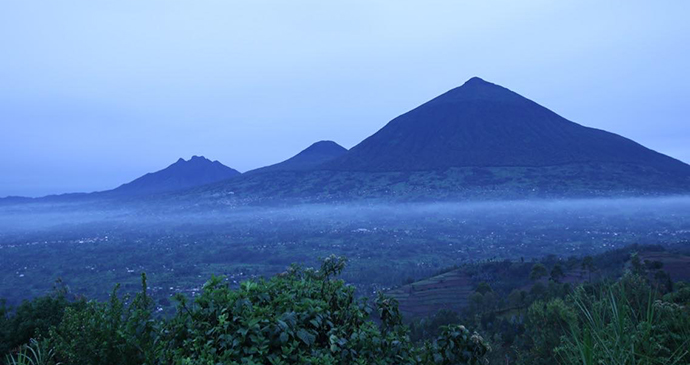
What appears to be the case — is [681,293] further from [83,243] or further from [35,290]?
[83,243]

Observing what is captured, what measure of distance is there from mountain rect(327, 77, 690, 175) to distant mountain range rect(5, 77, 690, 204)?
1.17ft

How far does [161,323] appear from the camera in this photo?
139 inches

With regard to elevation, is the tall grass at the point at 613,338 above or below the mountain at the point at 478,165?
below

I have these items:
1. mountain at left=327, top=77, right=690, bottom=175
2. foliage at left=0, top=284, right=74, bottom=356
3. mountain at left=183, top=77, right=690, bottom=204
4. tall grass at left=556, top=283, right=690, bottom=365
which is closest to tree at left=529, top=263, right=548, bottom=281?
tall grass at left=556, top=283, right=690, bottom=365

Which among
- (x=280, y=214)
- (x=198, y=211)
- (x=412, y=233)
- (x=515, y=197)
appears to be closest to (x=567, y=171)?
(x=515, y=197)

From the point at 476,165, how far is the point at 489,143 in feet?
48.2

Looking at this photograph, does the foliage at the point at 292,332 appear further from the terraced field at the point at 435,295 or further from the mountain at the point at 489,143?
the mountain at the point at 489,143

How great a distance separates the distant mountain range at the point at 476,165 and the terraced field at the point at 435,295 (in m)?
100

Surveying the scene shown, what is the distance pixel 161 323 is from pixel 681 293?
8.77 m

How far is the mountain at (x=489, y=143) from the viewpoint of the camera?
14375 centimetres

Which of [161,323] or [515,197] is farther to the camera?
[515,197]

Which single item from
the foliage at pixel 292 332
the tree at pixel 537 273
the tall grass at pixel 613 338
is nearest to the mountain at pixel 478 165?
the tree at pixel 537 273

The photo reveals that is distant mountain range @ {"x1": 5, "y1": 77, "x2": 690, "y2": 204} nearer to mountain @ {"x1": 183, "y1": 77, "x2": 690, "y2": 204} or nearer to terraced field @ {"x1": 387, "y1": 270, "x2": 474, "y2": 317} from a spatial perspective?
mountain @ {"x1": 183, "y1": 77, "x2": 690, "y2": 204}

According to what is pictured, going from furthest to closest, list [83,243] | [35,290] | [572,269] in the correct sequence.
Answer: [83,243] → [35,290] → [572,269]
